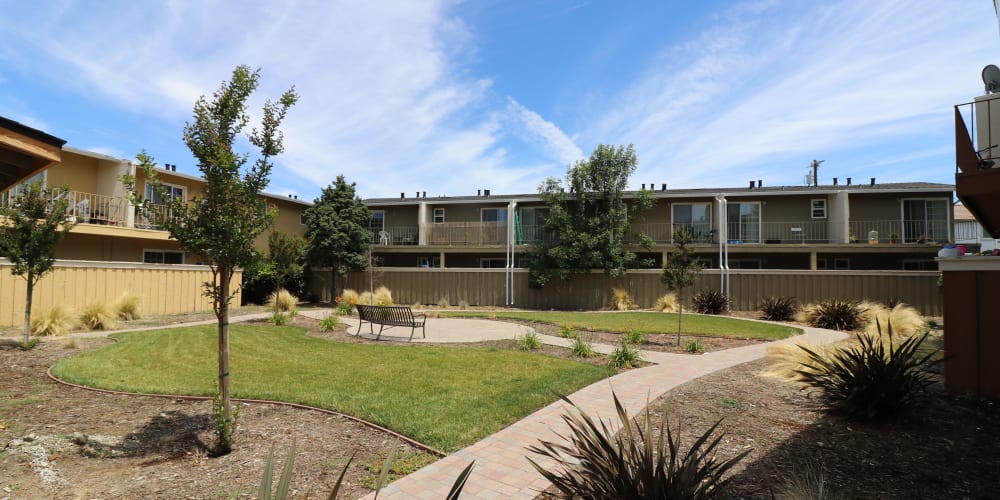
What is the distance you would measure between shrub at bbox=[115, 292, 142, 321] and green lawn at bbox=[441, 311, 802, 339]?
1106 centimetres

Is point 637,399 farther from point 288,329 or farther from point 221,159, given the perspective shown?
point 288,329

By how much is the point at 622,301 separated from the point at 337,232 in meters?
15.2

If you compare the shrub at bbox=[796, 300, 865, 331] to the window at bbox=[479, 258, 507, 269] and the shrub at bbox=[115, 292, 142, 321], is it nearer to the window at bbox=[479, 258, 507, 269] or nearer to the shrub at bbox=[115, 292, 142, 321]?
the window at bbox=[479, 258, 507, 269]

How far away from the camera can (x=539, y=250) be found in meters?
24.6

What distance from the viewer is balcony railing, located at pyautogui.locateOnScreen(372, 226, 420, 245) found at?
29266 mm

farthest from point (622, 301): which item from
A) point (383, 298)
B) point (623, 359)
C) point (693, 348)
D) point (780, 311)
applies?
point (623, 359)

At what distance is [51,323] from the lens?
40.1ft

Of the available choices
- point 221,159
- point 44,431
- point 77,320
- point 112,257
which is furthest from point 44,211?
point 112,257

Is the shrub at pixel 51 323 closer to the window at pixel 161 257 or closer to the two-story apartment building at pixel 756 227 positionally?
the window at pixel 161 257

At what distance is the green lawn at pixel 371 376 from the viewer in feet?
19.3

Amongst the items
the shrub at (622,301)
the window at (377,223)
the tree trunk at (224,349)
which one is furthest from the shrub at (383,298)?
the tree trunk at (224,349)

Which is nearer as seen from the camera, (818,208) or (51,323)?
(51,323)

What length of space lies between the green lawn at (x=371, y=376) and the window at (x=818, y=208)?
22.2m

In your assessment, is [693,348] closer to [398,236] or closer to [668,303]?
[668,303]
